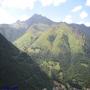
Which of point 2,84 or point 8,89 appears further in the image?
point 2,84

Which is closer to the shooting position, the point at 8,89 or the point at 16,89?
the point at 8,89
